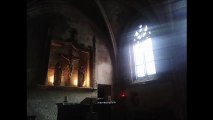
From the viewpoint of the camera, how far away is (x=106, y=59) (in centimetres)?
1325

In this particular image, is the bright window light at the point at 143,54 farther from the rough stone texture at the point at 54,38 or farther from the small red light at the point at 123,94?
the rough stone texture at the point at 54,38

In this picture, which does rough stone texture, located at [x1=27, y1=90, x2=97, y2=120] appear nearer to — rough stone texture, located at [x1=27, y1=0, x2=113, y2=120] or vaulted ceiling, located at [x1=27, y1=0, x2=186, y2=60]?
rough stone texture, located at [x1=27, y1=0, x2=113, y2=120]

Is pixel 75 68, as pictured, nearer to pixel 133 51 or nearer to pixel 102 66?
pixel 102 66

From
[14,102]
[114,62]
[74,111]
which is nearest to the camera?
[14,102]

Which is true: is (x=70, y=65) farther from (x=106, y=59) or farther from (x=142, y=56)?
(x=142, y=56)

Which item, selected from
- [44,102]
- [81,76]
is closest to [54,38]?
[81,76]

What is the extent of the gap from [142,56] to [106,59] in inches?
90.4

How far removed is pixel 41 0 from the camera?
1144 cm

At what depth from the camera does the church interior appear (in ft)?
31.9

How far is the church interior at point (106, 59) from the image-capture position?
971 centimetres

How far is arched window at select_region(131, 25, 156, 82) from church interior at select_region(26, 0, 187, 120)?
49 millimetres

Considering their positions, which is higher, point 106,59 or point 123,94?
point 106,59

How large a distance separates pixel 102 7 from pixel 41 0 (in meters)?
3.17

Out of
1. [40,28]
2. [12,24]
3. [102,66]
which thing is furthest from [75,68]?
[12,24]
